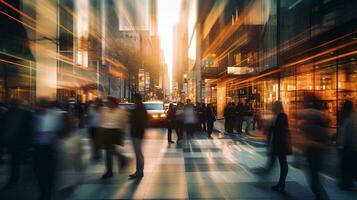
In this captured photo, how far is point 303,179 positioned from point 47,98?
5354 mm

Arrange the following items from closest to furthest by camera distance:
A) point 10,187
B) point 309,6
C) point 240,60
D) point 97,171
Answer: point 10,187, point 97,171, point 309,6, point 240,60

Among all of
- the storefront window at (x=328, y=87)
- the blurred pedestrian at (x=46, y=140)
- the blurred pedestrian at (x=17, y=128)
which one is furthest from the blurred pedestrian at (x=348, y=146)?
the storefront window at (x=328, y=87)

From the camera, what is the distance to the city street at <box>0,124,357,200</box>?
770 centimetres

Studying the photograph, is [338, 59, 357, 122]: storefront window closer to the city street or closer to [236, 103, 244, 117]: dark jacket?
[236, 103, 244, 117]: dark jacket

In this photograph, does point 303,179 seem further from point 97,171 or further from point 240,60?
point 240,60

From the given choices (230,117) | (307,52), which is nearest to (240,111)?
(230,117)

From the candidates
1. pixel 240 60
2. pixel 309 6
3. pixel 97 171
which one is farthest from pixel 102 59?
pixel 97 171

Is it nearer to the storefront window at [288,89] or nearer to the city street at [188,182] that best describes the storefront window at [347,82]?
the city street at [188,182]

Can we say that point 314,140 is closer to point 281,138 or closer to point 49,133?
point 281,138

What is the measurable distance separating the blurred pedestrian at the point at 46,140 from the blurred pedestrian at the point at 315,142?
381 cm

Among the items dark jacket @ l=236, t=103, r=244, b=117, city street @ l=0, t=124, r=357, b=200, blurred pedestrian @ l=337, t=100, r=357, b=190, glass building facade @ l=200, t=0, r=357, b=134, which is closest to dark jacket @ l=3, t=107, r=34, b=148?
city street @ l=0, t=124, r=357, b=200

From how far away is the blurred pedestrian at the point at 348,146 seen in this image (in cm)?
794

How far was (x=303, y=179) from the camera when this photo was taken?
30.4ft

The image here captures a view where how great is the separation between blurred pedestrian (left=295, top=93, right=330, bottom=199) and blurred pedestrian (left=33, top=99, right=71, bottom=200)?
3.81 meters
